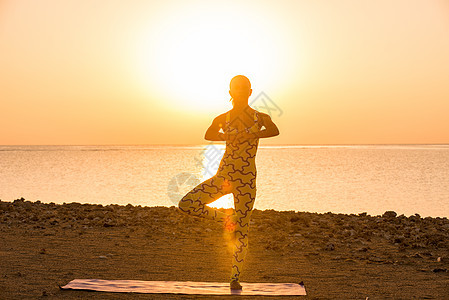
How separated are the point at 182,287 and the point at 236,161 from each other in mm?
2448

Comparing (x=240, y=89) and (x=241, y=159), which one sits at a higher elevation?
(x=240, y=89)

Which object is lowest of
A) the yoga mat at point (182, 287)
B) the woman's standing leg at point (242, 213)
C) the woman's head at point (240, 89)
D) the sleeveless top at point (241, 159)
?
the yoga mat at point (182, 287)

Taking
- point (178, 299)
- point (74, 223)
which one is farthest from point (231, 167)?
point (74, 223)

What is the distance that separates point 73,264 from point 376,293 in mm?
5997

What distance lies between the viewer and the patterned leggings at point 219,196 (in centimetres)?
771

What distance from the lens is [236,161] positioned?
7801mm

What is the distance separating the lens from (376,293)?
339 inches

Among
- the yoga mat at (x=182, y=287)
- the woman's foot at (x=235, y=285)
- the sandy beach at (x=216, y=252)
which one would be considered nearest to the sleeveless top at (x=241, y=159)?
the woman's foot at (x=235, y=285)

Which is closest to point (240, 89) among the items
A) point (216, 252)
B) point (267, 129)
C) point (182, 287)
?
point (267, 129)

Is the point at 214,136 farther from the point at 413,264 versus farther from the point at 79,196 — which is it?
the point at 79,196

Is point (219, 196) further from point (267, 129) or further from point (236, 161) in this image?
point (267, 129)

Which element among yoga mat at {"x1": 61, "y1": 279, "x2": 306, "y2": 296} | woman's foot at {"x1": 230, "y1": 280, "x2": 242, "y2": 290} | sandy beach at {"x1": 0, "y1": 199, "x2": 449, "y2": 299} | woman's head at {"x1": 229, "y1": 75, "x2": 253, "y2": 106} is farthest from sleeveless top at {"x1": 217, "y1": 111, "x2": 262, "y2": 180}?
sandy beach at {"x1": 0, "y1": 199, "x2": 449, "y2": 299}

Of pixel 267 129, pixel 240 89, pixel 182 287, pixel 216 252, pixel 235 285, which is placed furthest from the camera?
pixel 216 252

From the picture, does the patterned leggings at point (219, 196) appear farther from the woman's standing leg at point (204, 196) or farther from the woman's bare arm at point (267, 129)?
the woman's bare arm at point (267, 129)
